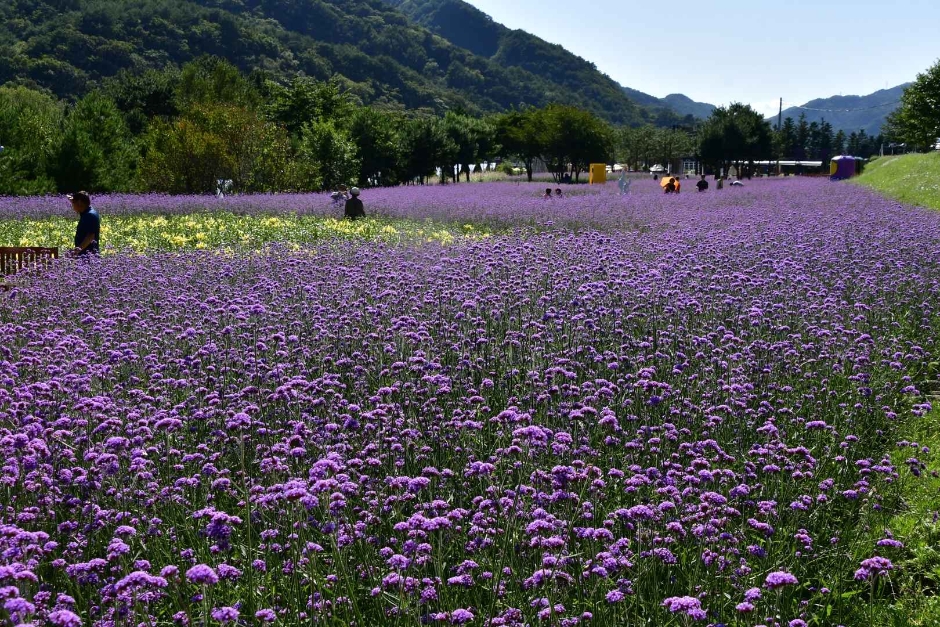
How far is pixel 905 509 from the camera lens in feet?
14.9

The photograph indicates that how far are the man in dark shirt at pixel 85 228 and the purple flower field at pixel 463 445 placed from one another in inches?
76.8

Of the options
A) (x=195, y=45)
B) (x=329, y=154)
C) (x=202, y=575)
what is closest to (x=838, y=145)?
(x=195, y=45)

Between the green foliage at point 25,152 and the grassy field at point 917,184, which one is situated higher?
the green foliage at point 25,152

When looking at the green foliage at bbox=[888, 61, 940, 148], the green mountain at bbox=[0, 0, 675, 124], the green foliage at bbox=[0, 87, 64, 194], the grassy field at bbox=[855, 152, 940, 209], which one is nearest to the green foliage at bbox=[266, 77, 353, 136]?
the green foliage at bbox=[0, 87, 64, 194]

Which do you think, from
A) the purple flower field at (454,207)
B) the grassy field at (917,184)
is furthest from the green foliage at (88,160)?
the grassy field at (917,184)

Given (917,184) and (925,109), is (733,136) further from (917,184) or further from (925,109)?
(917,184)

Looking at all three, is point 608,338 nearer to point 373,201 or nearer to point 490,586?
point 490,586

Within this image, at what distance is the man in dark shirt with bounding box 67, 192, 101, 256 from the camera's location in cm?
1124

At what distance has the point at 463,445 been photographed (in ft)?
14.7

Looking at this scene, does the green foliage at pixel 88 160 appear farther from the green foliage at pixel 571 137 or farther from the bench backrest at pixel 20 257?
the green foliage at pixel 571 137

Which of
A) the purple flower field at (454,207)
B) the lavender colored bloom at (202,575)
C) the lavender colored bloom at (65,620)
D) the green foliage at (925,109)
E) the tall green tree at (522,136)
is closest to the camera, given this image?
the lavender colored bloom at (65,620)

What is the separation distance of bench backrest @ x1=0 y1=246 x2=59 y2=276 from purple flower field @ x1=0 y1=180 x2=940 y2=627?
2.64 meters

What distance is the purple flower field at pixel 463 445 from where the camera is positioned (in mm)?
3057

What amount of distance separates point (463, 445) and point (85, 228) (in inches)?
349
